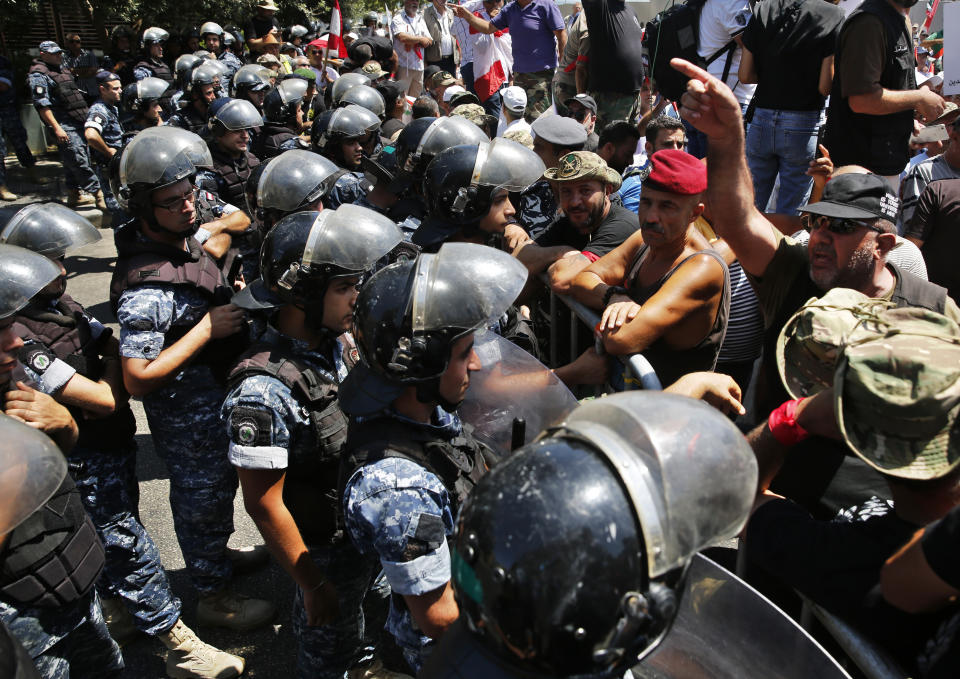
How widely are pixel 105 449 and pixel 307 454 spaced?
125 centimetres

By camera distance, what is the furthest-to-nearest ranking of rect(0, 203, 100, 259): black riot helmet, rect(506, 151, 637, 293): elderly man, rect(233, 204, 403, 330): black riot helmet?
rect(506, 151, 637, 293): elderly man < rect(0, 203, 100, 259): black riot helmet < rect(233, 204, 403, 330): black riot helmet

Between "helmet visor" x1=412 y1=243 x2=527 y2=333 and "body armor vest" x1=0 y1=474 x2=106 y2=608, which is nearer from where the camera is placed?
"helmet visor" x1=412 y1=243 x2=527 y2=333

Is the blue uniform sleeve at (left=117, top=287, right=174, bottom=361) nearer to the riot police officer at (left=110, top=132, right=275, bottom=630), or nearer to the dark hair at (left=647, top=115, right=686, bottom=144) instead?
the riot police officer at (left=110, top=132, right=275, bottom=630)

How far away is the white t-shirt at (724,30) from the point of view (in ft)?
19.7

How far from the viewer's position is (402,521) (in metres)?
1.87

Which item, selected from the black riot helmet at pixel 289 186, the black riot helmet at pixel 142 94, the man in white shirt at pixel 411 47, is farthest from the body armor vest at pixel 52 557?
the man in white shirt at pixel 411 47

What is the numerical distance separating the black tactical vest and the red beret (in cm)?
223

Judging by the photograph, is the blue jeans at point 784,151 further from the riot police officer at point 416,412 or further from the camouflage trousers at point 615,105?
the riot police officer at point 416,412

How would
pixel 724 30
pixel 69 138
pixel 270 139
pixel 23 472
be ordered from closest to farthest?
pixel 23 472 < pixel 724 30 < pixel 270 139 < pixel 69 138

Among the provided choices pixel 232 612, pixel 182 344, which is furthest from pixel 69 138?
pixel 232 612

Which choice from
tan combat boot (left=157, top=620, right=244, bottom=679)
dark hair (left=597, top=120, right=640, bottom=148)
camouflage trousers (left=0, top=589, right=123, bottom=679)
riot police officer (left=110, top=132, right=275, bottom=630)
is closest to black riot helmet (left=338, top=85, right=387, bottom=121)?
dark hair (left=597, top=120, right=640, bottom=148)

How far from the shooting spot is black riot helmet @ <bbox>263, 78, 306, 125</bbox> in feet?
25.5

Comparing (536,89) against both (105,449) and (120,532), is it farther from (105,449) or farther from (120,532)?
(120,532)

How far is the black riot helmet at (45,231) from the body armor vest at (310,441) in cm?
128
